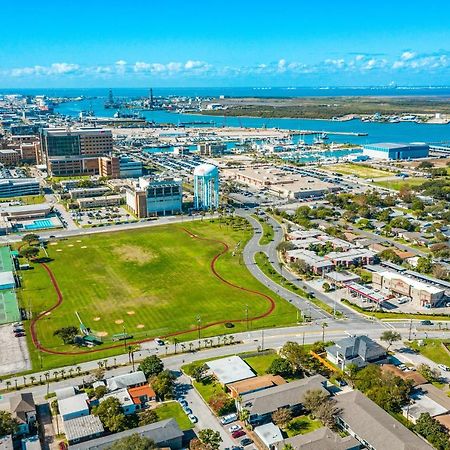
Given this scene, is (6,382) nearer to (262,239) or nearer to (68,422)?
(68,422)

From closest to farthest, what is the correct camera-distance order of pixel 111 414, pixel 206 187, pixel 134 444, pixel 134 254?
pixel 134 444 → pixel 111 414 → pixel 134 254 → pixel 206 187

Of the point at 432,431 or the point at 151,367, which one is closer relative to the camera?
the point at 432,431

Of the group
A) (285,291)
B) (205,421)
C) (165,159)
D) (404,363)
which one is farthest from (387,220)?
(165,159)

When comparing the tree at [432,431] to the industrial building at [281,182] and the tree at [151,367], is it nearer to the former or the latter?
the tree at [151,367]

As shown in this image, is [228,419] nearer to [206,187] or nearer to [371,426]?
[371,426]

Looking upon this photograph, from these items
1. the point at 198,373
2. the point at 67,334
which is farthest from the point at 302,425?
the point at 67,334

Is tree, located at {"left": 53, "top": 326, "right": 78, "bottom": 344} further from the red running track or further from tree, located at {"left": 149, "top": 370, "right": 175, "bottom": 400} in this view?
tree, located at {"left": 149, "top": 370, "right": 175, "bottom": 400}
